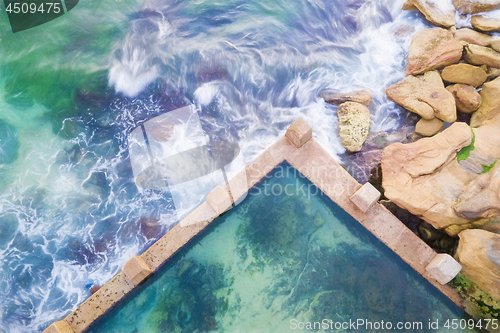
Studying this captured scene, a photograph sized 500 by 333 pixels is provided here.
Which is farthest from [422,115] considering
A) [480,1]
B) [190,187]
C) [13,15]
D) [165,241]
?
[13,15]

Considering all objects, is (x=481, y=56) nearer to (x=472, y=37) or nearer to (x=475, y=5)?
(x=472, y=37)

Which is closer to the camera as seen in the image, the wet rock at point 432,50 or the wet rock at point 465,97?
the wet rock at point 465,97

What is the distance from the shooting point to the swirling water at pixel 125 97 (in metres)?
10.2

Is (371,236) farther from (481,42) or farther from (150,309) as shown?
(481,42)

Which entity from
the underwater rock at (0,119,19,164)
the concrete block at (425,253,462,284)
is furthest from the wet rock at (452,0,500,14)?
the underwater rock at (0,119,19,164)

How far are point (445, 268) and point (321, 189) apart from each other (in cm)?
411

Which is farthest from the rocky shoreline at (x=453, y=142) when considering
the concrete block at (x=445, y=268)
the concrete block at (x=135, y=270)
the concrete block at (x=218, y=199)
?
the concrete block at (x=135, y=270)

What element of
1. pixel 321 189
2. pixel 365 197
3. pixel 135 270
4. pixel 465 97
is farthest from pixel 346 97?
pixel 135 270

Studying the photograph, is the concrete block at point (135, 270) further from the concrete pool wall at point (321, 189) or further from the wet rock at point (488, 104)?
the wet rock at point (488, 104)

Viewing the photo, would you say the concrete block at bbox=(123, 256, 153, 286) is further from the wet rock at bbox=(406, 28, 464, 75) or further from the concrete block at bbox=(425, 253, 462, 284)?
the wet rock at bbox=(406, 28, 464, 75)

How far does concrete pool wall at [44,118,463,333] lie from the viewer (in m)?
8.45

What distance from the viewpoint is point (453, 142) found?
31.9 ft

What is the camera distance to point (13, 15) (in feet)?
45.4

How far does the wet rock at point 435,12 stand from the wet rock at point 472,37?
66 cm
